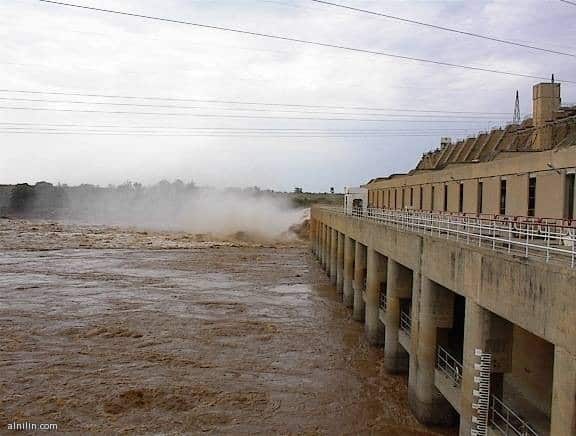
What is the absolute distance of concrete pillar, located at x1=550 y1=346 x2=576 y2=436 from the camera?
823cm

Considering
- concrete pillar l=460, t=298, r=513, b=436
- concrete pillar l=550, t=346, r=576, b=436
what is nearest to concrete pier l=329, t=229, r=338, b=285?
concrete pillar l=460, t=298, r=513, b=436

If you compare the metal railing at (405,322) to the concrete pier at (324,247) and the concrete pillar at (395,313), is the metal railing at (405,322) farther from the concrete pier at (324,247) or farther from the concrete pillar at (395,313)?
the concrete pier at (324,247)

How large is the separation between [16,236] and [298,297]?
6966 cm

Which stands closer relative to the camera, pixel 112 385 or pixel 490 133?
pixel 112 385

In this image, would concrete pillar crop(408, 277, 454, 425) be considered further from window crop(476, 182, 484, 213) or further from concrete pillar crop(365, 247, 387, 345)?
window crop(476, 182, 484, 213)

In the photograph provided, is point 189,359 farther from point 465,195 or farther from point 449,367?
point 465,195

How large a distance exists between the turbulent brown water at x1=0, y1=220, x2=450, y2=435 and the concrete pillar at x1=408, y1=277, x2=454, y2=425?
2.24 feet

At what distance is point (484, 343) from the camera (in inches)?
467

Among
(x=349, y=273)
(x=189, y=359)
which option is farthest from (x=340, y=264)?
(x=189, y=359)

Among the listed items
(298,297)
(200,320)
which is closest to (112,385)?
(200,320)

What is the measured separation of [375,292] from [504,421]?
13259 millimetres

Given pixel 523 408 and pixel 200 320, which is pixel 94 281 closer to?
pixel 200 320

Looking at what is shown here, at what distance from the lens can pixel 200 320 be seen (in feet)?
96.3

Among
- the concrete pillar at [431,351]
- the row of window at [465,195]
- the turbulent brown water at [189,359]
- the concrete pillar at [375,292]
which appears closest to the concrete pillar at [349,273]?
the turbulent brown water at [189,359]
